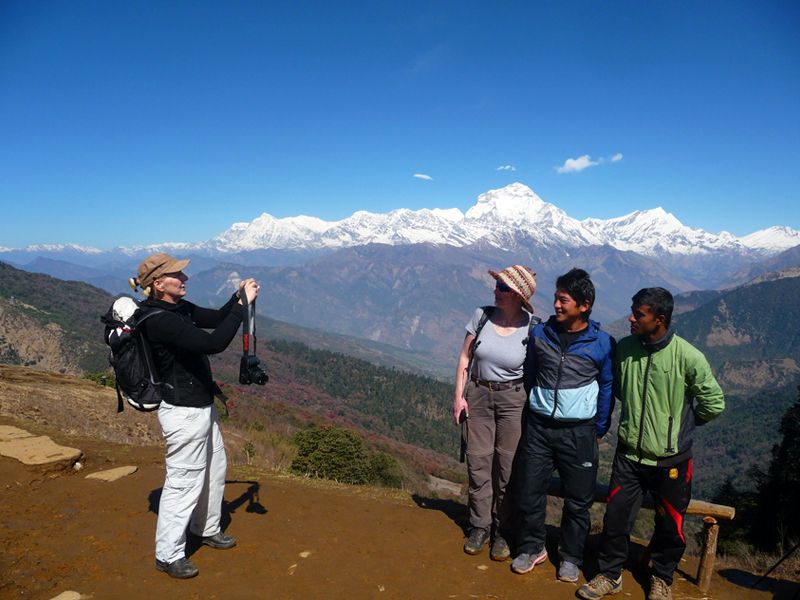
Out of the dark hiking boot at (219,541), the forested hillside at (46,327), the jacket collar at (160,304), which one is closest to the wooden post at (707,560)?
the dark hiking boot at (219,541)

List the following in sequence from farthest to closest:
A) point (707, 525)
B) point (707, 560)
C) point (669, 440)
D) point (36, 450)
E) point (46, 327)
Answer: point (46, 327) < point (36, 450) < point (707, 525) < point (707, 560) < point (669, 440)

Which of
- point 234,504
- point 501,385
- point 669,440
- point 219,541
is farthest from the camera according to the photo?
point 234,504

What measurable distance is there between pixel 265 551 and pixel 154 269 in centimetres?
297

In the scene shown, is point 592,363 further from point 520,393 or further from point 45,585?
point 45,585

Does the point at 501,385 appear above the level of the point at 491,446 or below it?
above

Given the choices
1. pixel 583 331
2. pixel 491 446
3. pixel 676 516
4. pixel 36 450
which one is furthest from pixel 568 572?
pixel 36 450

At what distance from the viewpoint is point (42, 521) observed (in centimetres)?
522

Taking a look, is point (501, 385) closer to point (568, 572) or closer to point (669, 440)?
point (669, 440)

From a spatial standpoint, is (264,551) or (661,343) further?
(264,551)

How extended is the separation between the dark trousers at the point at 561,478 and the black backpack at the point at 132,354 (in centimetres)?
336

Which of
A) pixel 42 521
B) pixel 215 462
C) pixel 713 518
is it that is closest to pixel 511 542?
pixel 713 518

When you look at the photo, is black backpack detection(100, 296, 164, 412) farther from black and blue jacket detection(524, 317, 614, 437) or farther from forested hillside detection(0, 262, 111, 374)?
forested hillside detection(0, 262, 111, 374)

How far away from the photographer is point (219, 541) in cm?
476

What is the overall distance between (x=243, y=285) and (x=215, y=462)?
1720 mm
